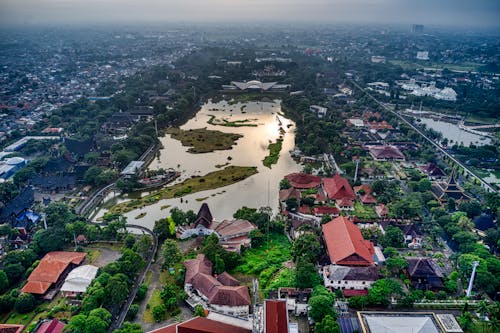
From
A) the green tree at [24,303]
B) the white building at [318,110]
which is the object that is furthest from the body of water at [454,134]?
the green tree at [24,303]

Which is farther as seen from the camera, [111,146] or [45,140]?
[45,140]

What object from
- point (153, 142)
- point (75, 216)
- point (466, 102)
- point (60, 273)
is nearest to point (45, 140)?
point (153, 142)

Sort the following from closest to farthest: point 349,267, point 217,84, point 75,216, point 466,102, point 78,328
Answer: point 78,328
point 349,267
point 75,216
point 466,102
point 217,84

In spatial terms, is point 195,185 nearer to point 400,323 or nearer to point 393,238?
point 393,238

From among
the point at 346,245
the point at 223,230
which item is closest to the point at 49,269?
the point at 223,230

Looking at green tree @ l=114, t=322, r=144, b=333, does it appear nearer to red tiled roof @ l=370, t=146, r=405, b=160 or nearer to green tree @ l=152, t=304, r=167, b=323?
green tree @ l=152, t=304, r=167, b=323

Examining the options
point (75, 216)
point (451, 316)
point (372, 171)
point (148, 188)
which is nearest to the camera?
point (451, 316)

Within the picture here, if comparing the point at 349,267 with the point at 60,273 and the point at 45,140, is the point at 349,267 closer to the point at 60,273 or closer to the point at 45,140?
the point at 60,273
